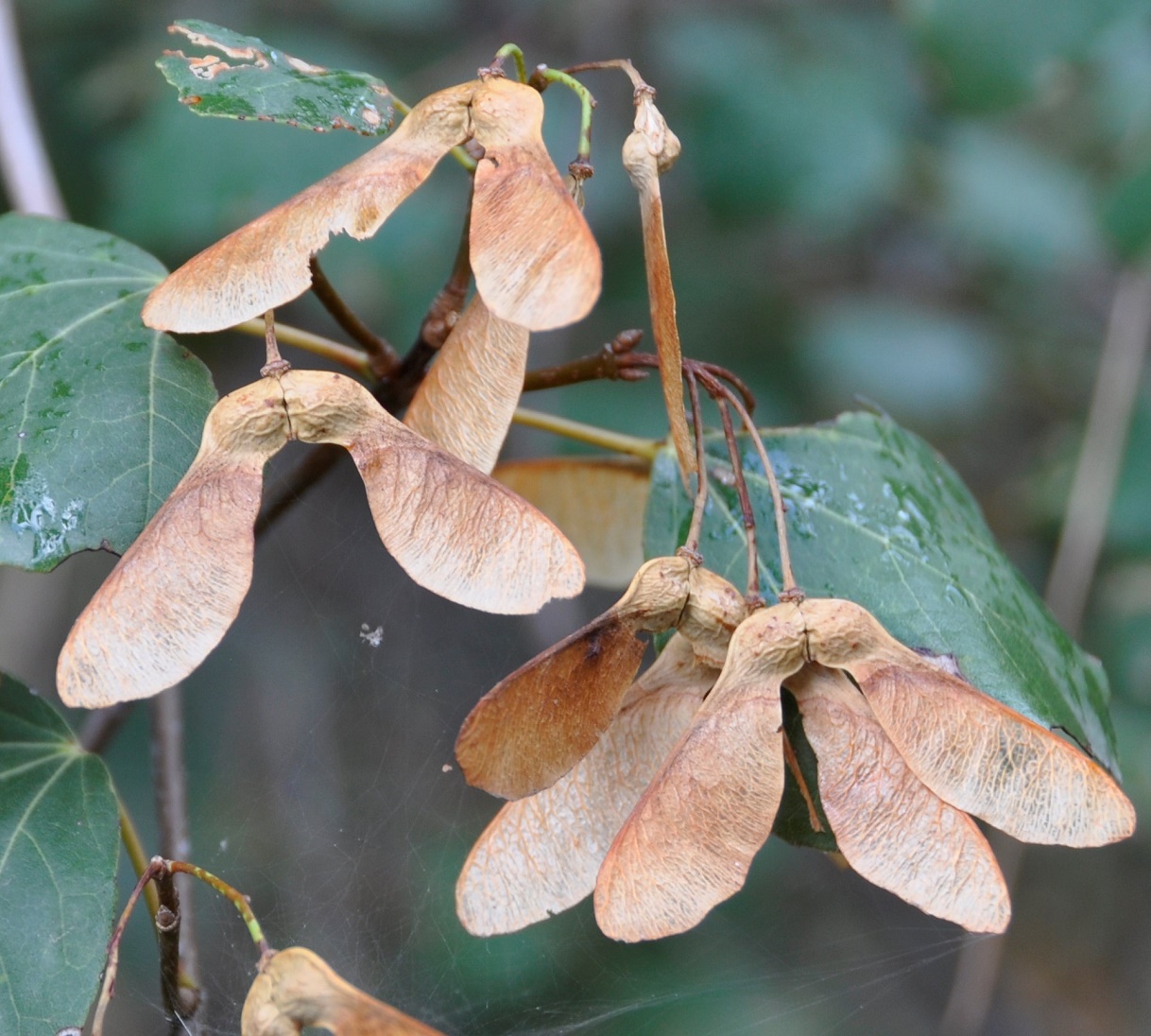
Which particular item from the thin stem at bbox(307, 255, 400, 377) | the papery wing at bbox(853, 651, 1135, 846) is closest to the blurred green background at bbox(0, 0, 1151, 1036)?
the thin stem at bbox(307, 255, 400, 377)

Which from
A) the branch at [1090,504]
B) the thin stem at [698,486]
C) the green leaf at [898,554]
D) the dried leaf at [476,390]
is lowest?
the branch at [1090,504]

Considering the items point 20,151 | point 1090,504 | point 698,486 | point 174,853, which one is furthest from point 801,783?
point 1090,504

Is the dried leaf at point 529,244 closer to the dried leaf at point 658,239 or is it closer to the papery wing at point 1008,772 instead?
the dried leaf at point 658,239

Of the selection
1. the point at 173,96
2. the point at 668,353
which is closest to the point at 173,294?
the point at 668,353

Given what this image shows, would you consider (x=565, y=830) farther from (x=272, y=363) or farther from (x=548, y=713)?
(x=272, y=363)

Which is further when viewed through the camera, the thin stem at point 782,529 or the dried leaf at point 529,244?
the thin stem at point 782,529

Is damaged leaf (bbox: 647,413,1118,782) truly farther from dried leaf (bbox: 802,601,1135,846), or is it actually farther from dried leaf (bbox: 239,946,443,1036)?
dried leaf (bbox: 239,946,443,1036)

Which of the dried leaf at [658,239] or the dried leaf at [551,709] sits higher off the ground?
the dried leaf at [658,239]

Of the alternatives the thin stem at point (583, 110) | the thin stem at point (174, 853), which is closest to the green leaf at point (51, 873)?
the thin stem at point (174, 853)
